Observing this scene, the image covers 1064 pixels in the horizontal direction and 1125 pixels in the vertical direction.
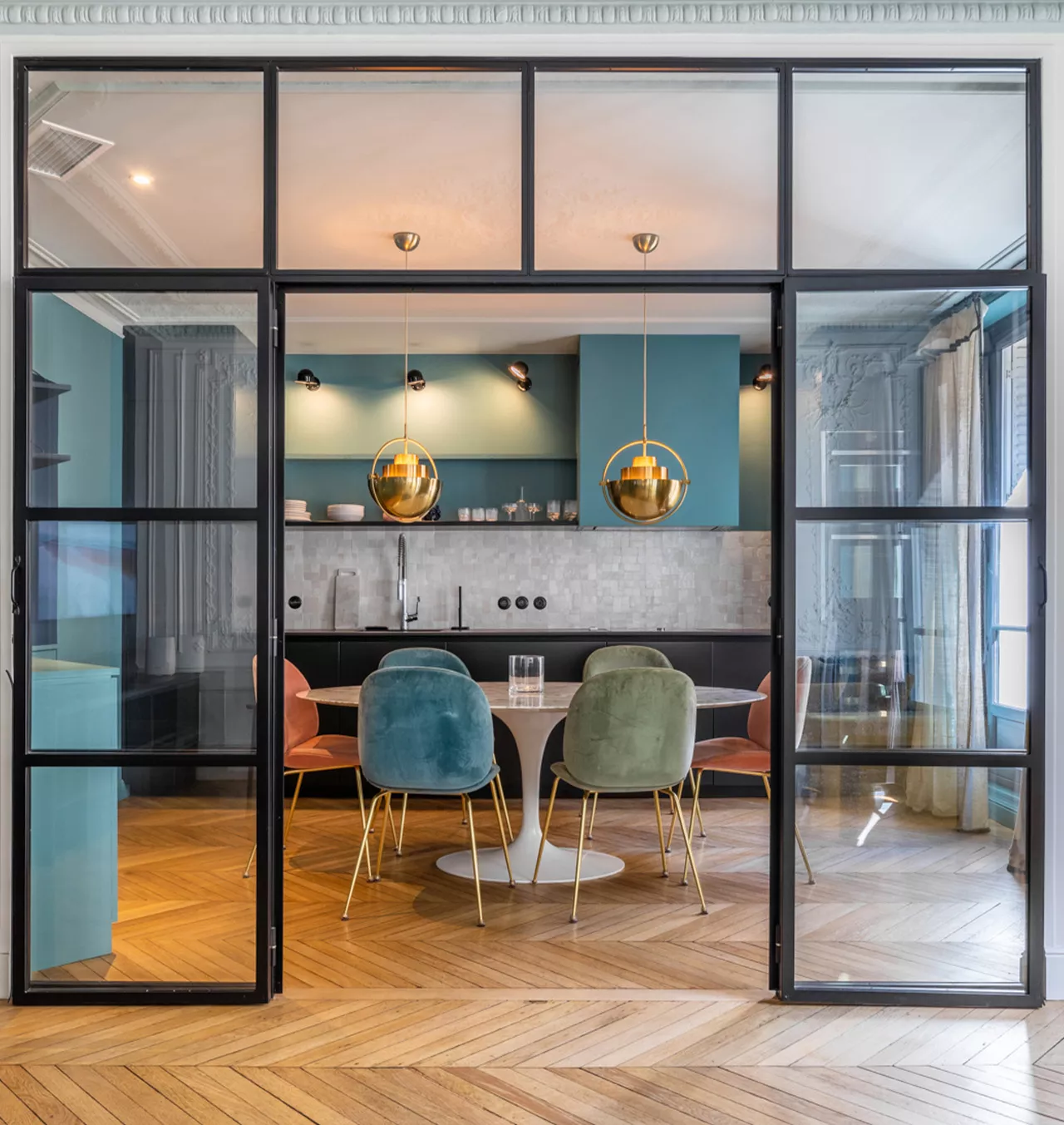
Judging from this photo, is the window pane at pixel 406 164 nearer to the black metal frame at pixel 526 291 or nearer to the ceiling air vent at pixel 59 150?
the black metal frame at pixel 526 291

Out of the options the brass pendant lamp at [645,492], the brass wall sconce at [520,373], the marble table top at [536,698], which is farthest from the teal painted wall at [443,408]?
the marble table top at [536,698]

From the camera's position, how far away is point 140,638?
9.97 feet

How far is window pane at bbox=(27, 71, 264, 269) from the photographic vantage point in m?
3.06

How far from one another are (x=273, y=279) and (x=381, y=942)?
2.26 m

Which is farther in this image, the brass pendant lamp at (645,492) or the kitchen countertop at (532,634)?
the kitchen countertop at (532,634)

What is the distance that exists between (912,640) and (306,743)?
290cm

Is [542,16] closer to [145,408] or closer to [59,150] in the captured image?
[59,150]

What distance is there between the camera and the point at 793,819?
3.07 metres

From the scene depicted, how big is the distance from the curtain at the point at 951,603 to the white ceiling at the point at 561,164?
0.47 metres

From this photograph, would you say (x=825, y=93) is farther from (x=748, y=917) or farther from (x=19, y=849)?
(x=19, y=849)

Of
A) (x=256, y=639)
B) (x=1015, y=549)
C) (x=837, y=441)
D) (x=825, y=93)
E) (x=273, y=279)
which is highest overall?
(x=825, y=93)

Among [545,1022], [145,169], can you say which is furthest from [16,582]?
[545,1022]

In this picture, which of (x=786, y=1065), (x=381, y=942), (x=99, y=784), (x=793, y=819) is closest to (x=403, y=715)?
(x=381, y=942)

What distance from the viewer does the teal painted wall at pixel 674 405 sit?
22.5 feet
